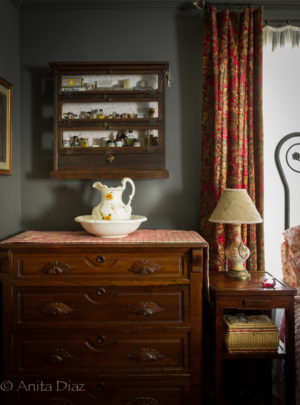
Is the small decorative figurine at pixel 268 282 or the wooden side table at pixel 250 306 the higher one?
the small decorative figurine at pixel 268 282

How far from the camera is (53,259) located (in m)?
2.24

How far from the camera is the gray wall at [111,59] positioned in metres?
2.86

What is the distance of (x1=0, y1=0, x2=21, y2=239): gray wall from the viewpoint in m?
2.58

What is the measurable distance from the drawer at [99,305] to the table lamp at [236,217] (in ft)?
1.38

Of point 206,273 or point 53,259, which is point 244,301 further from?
point 53,259

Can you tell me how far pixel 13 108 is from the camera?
2.78 metres

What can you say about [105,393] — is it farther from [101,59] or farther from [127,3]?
[127,3]

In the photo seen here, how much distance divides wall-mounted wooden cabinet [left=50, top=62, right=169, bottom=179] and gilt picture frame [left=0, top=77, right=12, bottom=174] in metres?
0.32

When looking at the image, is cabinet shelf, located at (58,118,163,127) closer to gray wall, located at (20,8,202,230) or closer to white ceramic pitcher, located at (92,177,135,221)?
gray wall, located at (20,8,202,230)

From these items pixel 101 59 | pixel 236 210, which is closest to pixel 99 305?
pixel 236 210

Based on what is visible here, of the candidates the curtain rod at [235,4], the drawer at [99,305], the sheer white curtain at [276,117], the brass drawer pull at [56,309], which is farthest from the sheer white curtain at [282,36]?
the brass drawer pull at [56,309]

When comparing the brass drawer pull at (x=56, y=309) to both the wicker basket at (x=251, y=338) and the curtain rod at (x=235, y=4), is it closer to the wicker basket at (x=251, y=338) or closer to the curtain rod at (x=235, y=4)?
the wicker basket at (x=251, y=338)

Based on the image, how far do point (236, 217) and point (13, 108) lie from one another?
1830 millimetres

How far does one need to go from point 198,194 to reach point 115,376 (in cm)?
143
